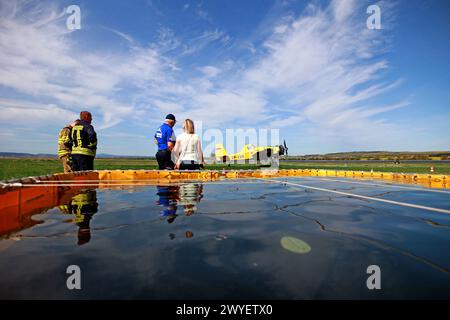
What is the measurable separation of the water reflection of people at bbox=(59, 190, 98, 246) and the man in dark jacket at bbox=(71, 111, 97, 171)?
296cm

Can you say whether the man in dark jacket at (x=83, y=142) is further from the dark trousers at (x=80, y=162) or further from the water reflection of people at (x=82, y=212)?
the water reflection of people at (x=82, y=212)

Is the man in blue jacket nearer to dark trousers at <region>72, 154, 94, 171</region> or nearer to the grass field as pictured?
dark trousers at <region>72, 154, 94, 171</region>

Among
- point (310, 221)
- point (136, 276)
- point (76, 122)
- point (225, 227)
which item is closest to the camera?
point (136, 276)

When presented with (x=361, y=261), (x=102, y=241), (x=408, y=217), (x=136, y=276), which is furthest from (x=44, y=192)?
(x=408, y=217)

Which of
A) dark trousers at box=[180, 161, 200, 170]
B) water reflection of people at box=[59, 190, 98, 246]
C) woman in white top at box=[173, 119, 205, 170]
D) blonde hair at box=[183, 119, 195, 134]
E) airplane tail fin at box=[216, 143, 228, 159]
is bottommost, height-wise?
water reflection of people at box=[59, 190, 98, 246]

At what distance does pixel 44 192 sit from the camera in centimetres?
366

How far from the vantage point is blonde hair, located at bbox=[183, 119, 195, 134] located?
674 centimetres

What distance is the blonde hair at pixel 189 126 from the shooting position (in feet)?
22.1

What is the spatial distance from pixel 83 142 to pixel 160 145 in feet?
6.94

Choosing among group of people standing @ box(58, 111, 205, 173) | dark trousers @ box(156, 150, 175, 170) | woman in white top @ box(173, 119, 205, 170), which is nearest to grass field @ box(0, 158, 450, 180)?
group of people standing @ box(58, 111, 205, 173)

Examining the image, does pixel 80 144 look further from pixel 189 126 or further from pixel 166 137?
pixel 189 126

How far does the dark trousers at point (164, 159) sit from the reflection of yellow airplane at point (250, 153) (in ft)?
107

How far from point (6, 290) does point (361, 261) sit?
2.21m
